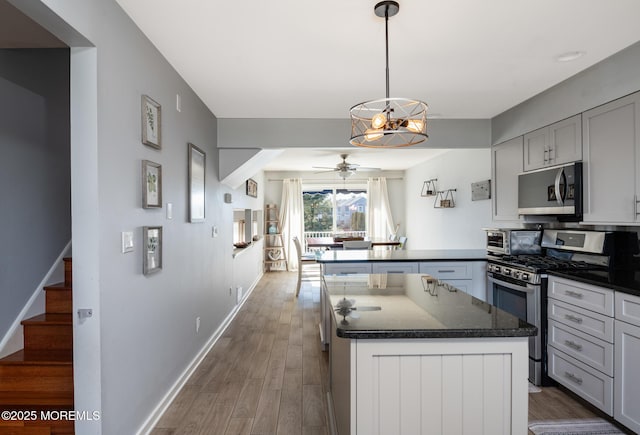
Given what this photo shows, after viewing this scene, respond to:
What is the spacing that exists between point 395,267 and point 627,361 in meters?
1.77

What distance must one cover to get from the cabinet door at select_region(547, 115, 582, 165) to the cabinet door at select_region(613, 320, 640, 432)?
1328 millimetres

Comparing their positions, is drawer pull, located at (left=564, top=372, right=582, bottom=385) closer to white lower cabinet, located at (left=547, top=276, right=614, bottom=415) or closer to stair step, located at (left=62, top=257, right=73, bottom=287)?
white lower cabinet, located at (left=547, top=276, right=614, bottom=415)

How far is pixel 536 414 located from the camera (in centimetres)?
233

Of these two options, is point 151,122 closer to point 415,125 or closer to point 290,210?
point 415,125

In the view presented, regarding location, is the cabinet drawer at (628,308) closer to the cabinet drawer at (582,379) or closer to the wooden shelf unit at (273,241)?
the cabinet drawer at (582,379)

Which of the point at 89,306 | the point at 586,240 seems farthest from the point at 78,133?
the point at 586,240

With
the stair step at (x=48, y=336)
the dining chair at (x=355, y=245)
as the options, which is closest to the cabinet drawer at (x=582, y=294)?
the dining chair at (x=355, y=245)

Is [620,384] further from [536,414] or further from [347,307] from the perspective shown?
[347,307]

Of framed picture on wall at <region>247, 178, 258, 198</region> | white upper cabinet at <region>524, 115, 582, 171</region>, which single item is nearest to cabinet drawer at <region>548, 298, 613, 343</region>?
white upper cabinet at <region>524, 115, 582, 171</region>

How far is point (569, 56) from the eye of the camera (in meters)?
2.43

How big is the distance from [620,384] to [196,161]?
3.43m

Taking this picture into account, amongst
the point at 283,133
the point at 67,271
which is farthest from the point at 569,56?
the point at 67,271

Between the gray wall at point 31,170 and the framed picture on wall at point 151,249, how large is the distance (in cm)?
95

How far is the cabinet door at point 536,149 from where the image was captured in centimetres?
310
